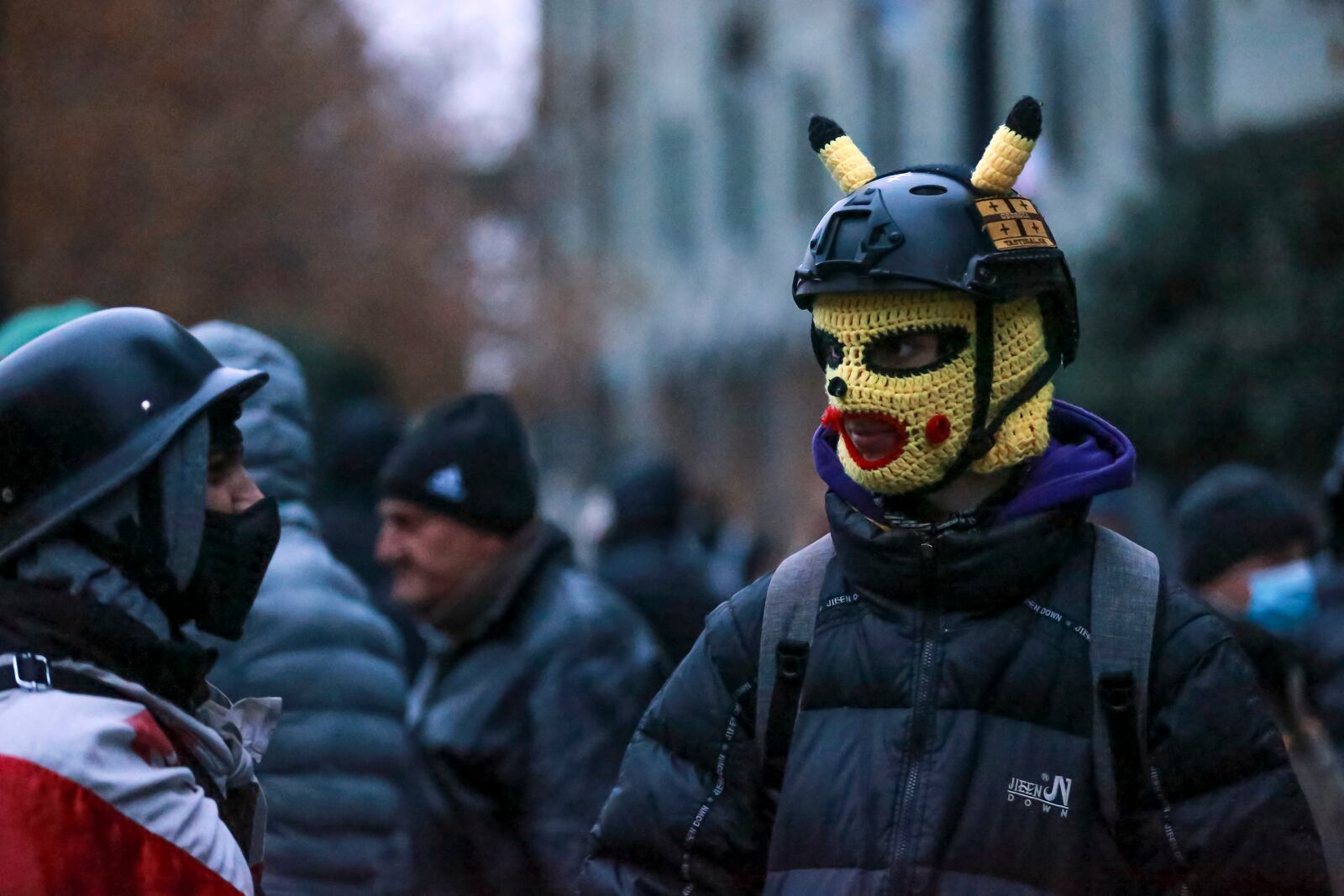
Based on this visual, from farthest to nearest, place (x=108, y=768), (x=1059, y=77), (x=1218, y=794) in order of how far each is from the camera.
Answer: (x=1059, y=77)
(x=1218, y=794)
(x=108, y=768)

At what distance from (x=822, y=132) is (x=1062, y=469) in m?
0.69

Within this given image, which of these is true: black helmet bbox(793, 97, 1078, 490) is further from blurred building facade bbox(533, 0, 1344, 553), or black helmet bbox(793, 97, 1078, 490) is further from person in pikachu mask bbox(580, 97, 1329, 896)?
blurred building facade bbox(533, 0, 1344, 553)

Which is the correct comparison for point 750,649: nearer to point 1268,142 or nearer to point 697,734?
point 697,734

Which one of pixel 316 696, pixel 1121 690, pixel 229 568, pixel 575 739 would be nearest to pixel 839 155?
pixel 1121 690

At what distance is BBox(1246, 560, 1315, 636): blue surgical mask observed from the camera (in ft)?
19.2

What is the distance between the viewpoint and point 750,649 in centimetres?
293

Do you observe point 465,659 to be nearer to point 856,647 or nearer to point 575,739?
point 575,739

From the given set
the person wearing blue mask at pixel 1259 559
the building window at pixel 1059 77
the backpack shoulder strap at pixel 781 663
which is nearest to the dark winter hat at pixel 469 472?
the person wearing blue mask at pixel 1259 559

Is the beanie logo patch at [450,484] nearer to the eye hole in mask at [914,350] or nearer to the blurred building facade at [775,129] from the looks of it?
the eye hole in mask at [914,350]

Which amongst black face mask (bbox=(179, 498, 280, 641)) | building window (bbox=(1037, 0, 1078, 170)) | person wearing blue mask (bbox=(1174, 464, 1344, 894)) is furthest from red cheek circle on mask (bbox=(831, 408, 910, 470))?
building window (bbox=(1037, 0, 1078, 170))

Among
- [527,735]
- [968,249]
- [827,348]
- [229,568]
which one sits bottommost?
[527,735]

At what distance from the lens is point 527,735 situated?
4.58m

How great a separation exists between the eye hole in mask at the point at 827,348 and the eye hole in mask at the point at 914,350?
55 mm

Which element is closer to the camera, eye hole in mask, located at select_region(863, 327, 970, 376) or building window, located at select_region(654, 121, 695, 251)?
eye hole in mask, located at select_region(863, 327, 970, 376)
